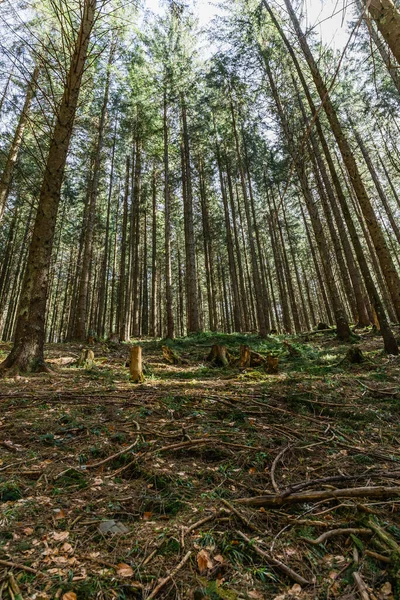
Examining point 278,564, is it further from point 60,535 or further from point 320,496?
point 60,535

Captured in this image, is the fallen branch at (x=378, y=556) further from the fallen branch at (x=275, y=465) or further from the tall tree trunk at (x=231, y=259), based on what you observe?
the tall tree trunk at (x=231, y=259)

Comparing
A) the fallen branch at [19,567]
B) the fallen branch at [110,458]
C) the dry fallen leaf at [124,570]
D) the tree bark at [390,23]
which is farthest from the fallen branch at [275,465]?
the tree bark at [390,23]

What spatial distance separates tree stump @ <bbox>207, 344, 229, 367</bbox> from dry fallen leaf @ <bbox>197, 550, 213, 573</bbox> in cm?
599

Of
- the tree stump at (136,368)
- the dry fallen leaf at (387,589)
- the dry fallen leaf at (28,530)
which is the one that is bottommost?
the dry fallen leaf at (387,589)

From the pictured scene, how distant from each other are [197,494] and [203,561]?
2.17 ft

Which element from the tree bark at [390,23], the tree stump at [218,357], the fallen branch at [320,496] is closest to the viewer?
the fallen branch at [320,496]

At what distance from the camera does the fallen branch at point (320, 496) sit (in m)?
2.16

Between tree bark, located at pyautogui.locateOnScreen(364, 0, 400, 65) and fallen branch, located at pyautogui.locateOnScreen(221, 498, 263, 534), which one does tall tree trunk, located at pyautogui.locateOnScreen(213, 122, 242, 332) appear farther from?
fallen branch, located at pyautogui.locateOnScreen(221, 498, 263, 534)

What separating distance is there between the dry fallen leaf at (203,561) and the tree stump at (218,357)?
5.99 m

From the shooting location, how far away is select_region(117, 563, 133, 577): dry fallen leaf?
1.55 m

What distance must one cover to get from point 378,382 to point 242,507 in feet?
14.7

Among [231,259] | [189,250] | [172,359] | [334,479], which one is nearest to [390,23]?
[334,479]

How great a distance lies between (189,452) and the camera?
9.80 feet

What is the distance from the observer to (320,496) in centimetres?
218
